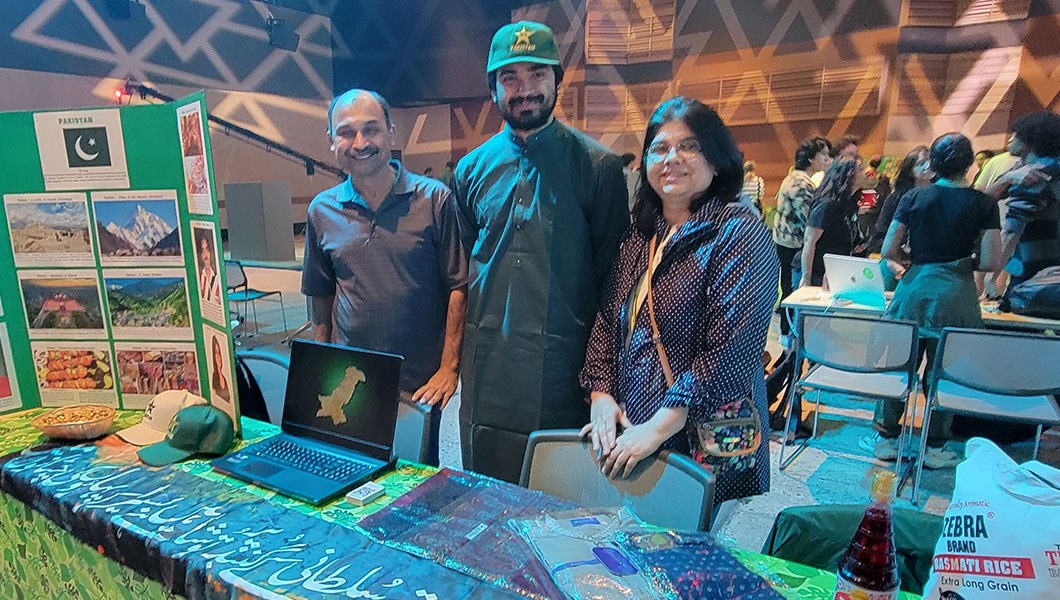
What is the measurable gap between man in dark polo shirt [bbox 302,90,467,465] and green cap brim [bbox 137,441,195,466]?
588 millimetres

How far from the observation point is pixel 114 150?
1.41m

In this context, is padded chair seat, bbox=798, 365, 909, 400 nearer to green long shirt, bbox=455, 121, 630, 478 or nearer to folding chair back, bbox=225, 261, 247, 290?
green long shirt, bbox=455, 121, 630, 478

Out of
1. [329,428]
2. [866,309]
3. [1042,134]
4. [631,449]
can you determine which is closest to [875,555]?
[631,449]

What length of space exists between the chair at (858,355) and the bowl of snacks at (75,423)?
2829mm

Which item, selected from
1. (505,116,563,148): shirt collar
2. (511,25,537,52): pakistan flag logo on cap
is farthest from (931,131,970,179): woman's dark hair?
(511,25,537,52): pakistan flag logo on cap

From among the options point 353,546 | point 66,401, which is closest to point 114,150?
point 66,401

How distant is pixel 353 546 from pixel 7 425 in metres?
1.16

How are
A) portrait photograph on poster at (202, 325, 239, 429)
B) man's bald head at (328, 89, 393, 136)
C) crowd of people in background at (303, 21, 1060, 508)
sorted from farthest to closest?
man's bald head at (328, 89, 393, 136), portrait photograph on poster at (202, 325, 239, 429), crowd of people in background at (303, 21, 1060, 508)

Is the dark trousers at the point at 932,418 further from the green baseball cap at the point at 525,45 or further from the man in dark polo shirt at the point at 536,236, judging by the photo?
the green baseball cap at the point at 525,45

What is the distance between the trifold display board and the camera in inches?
54.4

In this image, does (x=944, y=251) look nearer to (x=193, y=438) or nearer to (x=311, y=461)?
(x=311, y=461)

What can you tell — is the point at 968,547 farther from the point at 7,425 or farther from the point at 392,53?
the point at 392,53

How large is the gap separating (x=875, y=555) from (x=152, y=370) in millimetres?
1619

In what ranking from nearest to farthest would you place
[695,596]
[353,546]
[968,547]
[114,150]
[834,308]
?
[968,547] → [695,596] → [353,546] → [114,150] → [834,308]
